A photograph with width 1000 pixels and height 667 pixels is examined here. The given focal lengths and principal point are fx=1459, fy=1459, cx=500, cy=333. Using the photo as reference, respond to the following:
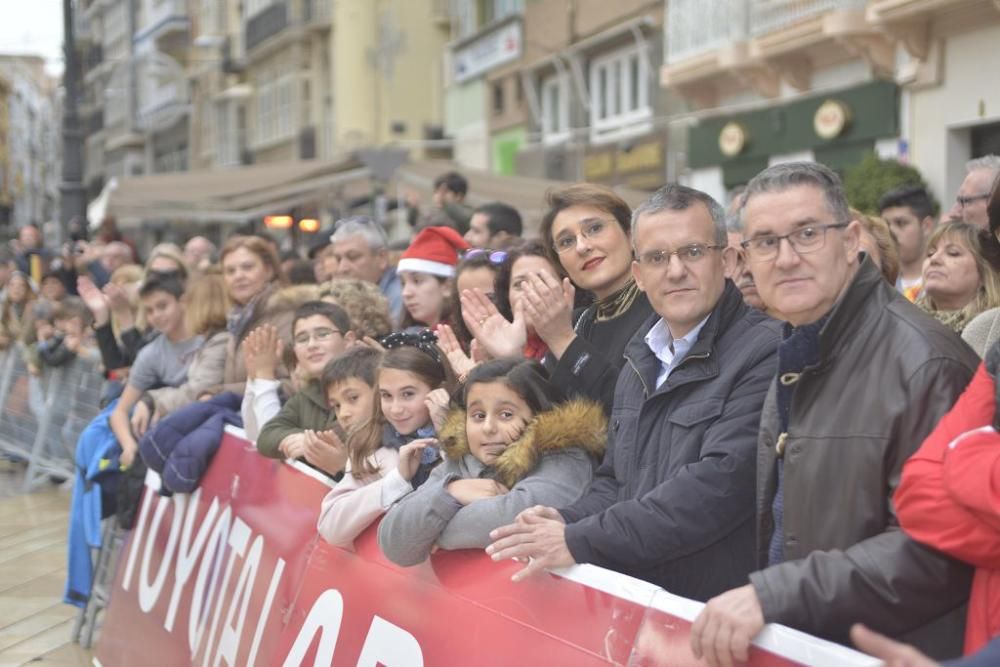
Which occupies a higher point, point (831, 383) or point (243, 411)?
point (831, 383)

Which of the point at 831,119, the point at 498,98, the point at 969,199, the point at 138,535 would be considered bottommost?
the point at 138,535

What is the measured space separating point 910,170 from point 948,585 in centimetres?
1321

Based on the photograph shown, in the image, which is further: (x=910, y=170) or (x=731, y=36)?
(x=731, y=36)


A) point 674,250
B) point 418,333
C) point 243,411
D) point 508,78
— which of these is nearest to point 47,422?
point 243,411

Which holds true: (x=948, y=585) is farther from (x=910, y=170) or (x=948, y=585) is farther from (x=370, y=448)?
(x=910, y=170)

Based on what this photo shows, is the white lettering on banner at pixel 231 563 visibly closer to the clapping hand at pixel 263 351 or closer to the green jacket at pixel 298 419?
the green jacket at pixel 298 419

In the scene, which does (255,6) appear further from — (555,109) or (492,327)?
(492,327)

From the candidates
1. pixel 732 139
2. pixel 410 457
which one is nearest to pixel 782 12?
pixel 732 139

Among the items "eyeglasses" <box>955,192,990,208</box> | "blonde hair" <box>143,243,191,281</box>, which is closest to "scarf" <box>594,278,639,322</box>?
"eyeglasses" <box>955,192,990,208</box>

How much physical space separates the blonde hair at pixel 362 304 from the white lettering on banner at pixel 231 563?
123cm

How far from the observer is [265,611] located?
5336 mm

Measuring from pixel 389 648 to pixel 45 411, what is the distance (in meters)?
9.33

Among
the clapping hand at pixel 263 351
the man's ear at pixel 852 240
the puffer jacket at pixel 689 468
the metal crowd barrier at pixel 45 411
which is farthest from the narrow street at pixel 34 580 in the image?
the man's ear at pixel 852 240

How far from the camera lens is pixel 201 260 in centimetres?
1248
